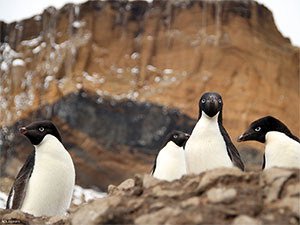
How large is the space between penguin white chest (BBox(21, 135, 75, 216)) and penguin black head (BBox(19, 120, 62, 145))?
0.94 feet

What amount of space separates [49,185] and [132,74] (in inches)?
912

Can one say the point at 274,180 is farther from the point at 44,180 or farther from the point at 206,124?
the point at 44,180

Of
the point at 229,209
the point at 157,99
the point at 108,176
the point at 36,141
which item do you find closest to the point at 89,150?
the point at 108,176

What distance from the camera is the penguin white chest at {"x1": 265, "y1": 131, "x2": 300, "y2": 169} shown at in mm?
8031

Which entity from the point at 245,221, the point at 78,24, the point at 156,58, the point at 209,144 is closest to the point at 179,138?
the point at 209,144

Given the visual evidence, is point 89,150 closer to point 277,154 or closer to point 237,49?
point 237,49

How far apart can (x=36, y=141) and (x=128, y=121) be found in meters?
21.6

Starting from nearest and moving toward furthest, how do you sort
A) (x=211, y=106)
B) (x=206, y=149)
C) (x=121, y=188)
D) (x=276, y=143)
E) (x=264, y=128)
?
(x=121, y=188), (x=276, y=143), (x=206, y=149), (x=211, y=106), (x=264, y=128)

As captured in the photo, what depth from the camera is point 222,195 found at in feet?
18.9

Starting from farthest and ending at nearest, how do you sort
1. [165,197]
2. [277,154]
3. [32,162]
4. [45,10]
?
[45,10] → [32,162] → [277,154] → [165,197]

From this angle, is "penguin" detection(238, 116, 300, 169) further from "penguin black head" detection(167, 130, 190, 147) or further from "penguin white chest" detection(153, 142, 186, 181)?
"penguin black head" detection(167, 130, 190, 147)

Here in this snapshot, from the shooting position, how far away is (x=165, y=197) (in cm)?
610

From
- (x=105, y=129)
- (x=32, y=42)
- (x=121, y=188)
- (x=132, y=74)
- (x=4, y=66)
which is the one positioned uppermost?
(x=121, y=188)

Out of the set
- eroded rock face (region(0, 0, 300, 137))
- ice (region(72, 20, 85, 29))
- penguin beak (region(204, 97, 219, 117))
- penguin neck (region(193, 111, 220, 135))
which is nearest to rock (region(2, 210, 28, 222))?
penguin neck (region(193, 111, 220, 135))
